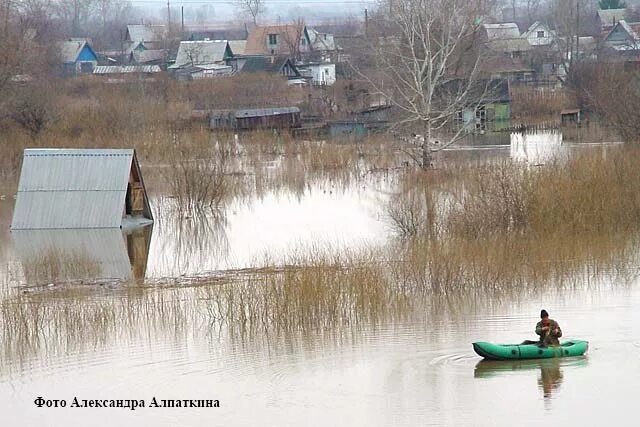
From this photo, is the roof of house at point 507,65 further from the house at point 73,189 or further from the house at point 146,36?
the house at point 146,36

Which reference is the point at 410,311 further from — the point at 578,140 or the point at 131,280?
the point at 578,140

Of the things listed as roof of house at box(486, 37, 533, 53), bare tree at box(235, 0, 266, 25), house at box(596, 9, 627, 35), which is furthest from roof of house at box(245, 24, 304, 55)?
bare tree at box(235, 0, 266, 25)

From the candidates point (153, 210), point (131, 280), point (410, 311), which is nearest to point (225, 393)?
point (410, 311)

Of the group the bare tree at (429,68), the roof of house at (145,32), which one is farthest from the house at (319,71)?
the roof of house at (145,32)

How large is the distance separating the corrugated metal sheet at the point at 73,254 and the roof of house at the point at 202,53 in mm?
51519

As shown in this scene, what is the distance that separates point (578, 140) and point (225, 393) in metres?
26.8

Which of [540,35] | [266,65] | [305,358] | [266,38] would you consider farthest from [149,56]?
[305,358]

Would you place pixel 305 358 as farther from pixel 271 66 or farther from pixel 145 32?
pixel 145 32

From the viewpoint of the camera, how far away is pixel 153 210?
2764cm

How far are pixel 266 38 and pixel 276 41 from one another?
2.50 feet

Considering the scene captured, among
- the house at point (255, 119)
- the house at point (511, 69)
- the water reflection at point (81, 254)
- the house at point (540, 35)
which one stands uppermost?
the house at point (540, 35)

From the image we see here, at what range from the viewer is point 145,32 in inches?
4181

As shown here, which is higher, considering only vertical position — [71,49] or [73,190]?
[71,49]

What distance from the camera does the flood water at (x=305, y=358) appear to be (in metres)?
11.8
